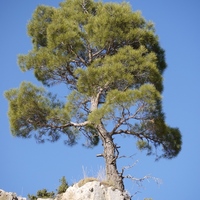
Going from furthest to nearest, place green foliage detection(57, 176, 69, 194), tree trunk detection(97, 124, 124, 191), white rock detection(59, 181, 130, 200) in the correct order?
green foliage detection(57, 176, 69, 194), tree trunk detection(97, 124, 124, 191), white rock detection(59, 181, 130, 200)

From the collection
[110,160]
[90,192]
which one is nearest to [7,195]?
[90,192]

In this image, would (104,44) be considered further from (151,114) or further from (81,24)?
(151,114)

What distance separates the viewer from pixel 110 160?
20.1ft

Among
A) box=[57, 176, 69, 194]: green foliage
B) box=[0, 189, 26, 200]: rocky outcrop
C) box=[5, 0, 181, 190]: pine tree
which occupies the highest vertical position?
A: box=[5, 0, 181, 190]: pine tree

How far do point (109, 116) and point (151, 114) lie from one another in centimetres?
103

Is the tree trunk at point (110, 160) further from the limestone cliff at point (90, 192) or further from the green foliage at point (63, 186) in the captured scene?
the green foliage at point (63, 186)

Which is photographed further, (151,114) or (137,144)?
(137,144)

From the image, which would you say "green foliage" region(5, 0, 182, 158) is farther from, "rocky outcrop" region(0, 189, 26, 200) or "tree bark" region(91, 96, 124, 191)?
"rocky outcrop" region(0, 189, 26, 200)

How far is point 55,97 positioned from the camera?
7.29 meters

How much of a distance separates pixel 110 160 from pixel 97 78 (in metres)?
1.67

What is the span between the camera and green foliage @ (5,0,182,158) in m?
6.46

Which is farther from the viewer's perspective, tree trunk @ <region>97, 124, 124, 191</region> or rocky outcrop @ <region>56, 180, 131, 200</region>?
tree trunk @ <region>97, 124, 124, 191</region>

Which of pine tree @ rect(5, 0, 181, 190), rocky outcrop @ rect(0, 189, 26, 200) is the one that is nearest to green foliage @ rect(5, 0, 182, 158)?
pine tree @ rect(5, 0, 181, 190)

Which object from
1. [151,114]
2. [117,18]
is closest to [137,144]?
[151,114]
